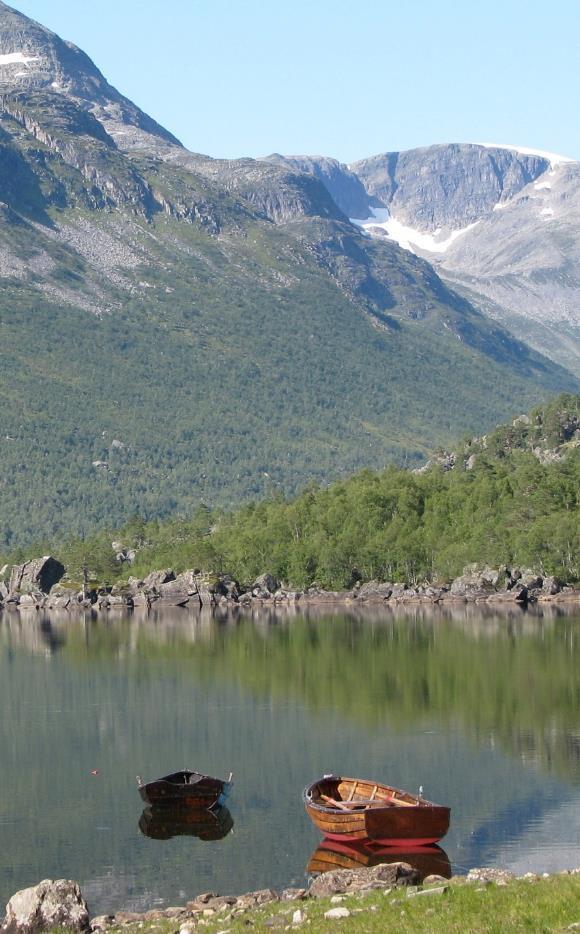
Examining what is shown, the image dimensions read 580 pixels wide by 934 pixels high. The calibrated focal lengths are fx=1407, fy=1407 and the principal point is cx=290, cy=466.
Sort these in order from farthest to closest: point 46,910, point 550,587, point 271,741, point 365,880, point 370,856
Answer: point 550,587 < point 271,741 < point 370,856 < point 365,880 < point 46,910

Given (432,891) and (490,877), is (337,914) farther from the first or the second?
(490,877)

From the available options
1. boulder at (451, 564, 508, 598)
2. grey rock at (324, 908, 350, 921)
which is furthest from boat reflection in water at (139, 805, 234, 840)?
boulder at (451, 564, 508, 598)

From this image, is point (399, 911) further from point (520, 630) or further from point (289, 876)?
point (520, 630)

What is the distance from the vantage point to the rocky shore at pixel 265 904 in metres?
33.8

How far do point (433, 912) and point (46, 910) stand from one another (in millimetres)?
9444

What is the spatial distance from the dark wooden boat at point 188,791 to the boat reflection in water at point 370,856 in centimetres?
830

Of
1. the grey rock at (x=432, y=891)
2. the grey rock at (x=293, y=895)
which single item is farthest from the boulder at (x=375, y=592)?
the grey rock at (x=432, y=891)

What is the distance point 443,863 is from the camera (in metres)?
45.9

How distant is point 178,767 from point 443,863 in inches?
862

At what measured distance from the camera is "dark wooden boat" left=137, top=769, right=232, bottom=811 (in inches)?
2205

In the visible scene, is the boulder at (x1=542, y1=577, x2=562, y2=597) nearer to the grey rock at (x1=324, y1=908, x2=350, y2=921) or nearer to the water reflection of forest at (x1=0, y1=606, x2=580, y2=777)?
the water reflection of forest at (x1=0, y1=606, x2=580, y2=777)

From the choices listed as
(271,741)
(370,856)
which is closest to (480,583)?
(271,741)

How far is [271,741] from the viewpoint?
7062 cm

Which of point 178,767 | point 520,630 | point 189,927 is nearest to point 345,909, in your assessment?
point 189,927
